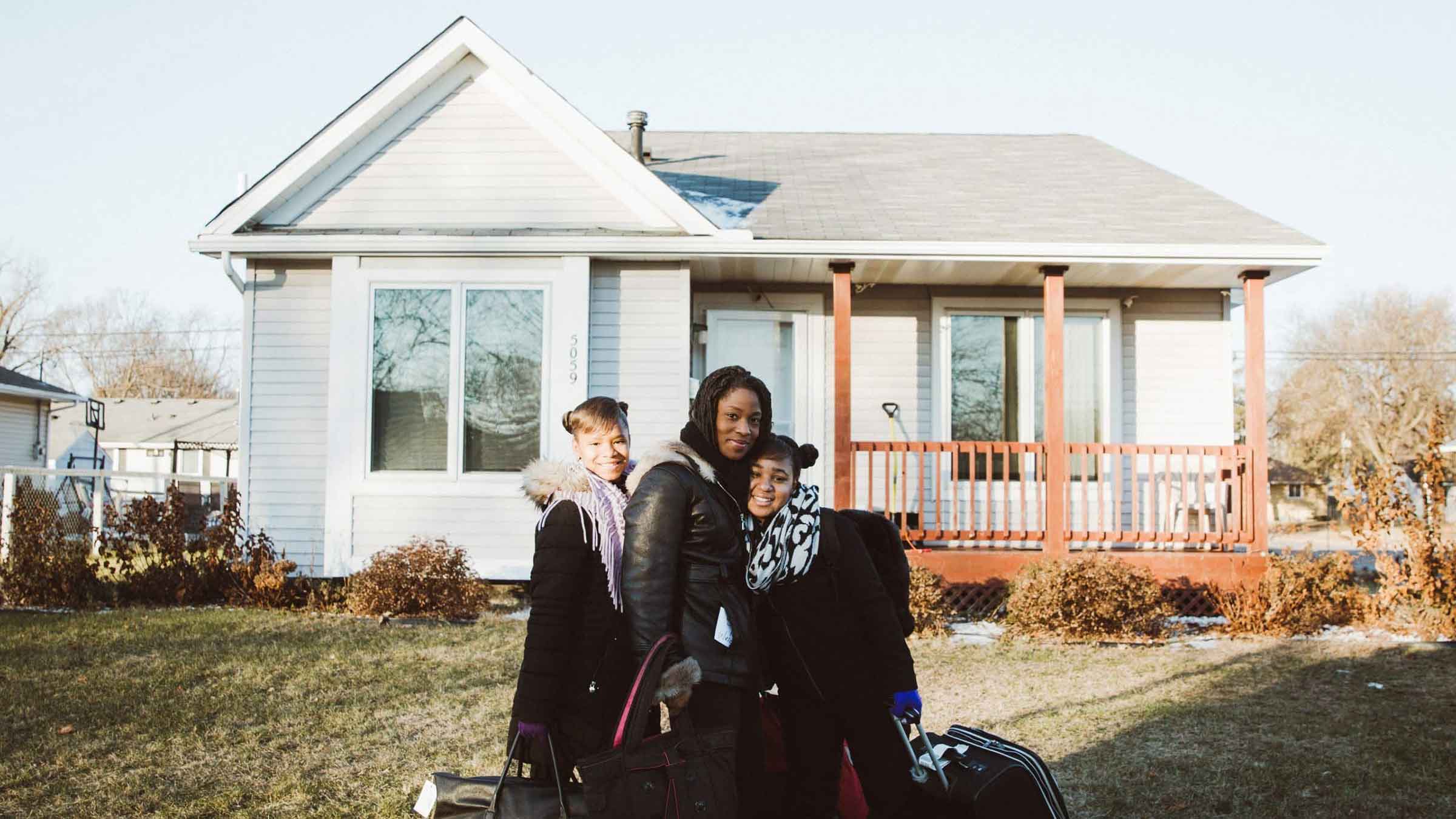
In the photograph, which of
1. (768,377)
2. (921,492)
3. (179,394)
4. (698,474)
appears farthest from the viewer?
(179,394)

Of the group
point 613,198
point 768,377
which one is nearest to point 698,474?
point 613,198

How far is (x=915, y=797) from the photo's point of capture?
321 centimetres

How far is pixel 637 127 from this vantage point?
37.4ft

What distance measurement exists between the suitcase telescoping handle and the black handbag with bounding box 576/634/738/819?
71 centimetres

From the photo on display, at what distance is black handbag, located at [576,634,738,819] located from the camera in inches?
104

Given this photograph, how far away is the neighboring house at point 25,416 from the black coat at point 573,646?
28819 millimetres

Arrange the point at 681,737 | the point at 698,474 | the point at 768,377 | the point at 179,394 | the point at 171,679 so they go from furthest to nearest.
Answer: the point at 179,394 < the point at 768,377 < the point at 171,679 < the point at 698,474 < the point at 681,737

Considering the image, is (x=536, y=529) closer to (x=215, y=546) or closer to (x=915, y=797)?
(x=915, y=797)

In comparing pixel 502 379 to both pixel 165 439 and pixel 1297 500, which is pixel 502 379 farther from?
pixel 1297 500

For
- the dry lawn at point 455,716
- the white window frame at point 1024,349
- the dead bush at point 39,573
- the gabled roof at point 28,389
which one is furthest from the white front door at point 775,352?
the gabled roof at point 28,389

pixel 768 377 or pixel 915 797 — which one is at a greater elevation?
pixel 768 377

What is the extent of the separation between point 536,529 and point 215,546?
24.3ft

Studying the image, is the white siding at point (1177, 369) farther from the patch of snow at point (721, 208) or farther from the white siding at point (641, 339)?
the white siding at point (641, 339)

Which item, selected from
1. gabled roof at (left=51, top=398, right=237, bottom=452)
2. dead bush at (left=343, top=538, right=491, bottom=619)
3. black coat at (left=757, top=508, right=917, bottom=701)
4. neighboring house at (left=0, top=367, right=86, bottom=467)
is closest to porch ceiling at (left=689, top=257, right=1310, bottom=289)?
dead bush at (left=343, top=538, right=491, bottom=619)
